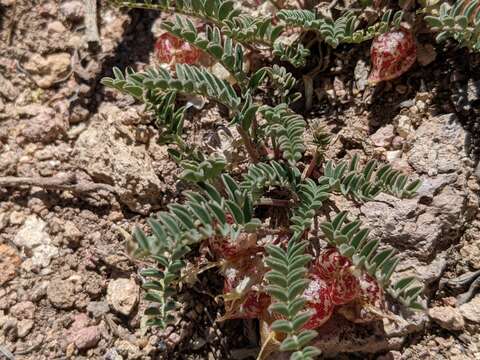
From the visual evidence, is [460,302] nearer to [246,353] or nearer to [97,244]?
[246,353]

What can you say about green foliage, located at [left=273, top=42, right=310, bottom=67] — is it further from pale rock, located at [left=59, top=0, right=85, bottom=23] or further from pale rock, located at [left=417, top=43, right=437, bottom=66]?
pale rock, located at [left=59, top=0, right=85, bottom=23]

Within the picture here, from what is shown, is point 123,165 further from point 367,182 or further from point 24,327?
point 367,182

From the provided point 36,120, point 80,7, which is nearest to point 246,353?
point 36,120

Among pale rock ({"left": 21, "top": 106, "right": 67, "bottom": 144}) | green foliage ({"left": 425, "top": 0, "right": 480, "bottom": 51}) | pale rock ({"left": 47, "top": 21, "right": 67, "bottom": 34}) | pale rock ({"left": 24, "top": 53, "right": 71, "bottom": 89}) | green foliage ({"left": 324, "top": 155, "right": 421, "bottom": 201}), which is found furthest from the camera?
pale rock ({"left": 47, "top": 21, "right": 67, "bottom": 34})

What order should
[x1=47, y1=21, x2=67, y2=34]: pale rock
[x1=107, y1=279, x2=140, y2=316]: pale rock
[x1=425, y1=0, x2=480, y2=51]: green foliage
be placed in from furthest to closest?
[x1=47, y1=21, x2=67, y2=34]: pale rock < [x1=107, y1=279, x2=140, y2=316]: pale rock < [x1=425, y1=0, x2=480, y2=51]: green foliage

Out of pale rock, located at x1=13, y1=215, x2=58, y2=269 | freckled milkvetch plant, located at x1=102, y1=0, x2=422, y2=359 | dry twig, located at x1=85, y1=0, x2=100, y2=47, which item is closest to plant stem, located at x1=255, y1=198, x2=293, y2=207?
freckled milkvetch plant, located at x1=102, y1=0, x2=422, y2=359
